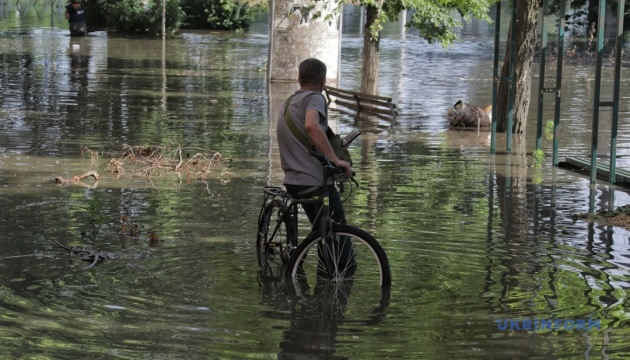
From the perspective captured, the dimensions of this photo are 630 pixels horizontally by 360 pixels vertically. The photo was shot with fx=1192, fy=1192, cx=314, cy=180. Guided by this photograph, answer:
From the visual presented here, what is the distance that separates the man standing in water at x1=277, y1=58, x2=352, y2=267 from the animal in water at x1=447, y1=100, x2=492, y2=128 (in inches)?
491

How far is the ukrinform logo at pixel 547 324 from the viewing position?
24.5ft

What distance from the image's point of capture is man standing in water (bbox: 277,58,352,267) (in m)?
8.17

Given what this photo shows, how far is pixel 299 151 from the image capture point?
27.7 feet

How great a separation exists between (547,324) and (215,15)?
51.3 metres

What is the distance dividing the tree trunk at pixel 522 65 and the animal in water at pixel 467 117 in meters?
1.00

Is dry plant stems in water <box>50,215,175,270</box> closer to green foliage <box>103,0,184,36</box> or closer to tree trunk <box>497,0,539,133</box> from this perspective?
tree trunk <box>497,0,539,133</box>

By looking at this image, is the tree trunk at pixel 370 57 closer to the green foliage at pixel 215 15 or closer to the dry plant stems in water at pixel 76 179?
the dry plant stems in water at pixel 76 179

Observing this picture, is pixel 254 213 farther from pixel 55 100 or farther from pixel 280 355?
pixel 55 100

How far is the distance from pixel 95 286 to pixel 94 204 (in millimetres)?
2575

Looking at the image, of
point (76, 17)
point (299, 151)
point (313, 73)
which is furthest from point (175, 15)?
point (313, 73)

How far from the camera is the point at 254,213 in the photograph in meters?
11.7

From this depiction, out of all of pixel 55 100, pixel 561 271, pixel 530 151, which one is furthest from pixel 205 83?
pixel 561 271

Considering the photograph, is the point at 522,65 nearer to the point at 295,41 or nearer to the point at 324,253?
the point at 324,253

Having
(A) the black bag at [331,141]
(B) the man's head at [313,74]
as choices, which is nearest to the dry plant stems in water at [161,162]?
(A) the black bag at [331,141]
